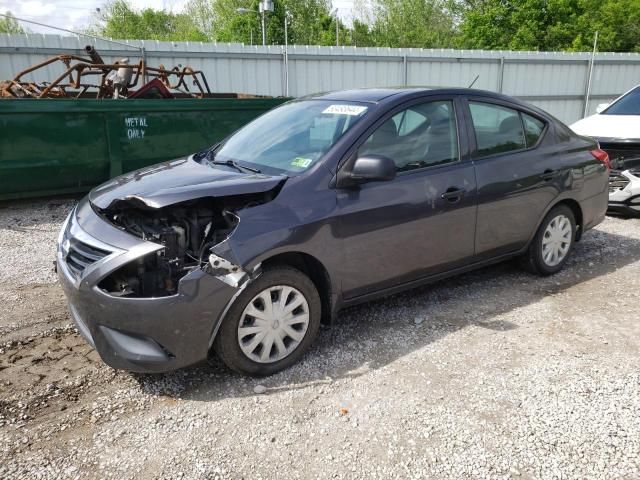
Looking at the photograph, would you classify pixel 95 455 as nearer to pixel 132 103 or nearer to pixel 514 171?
pixel 514 171

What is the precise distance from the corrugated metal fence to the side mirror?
28.6 ft

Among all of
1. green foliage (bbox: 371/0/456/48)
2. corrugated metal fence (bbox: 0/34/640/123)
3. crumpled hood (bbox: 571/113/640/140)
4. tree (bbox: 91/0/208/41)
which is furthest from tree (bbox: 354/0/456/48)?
crumpled hood (bbox: 571/113/640/140)

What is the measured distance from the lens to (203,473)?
2408mm

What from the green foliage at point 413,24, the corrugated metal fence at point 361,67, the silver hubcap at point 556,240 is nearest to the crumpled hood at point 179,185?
the silver hubcap at point 556,240

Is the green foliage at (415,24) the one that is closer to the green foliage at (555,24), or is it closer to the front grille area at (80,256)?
the green foliage at (555,24)

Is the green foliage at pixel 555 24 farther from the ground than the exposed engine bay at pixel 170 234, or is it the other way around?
the green foliage at pixel 555 24

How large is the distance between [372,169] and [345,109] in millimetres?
700

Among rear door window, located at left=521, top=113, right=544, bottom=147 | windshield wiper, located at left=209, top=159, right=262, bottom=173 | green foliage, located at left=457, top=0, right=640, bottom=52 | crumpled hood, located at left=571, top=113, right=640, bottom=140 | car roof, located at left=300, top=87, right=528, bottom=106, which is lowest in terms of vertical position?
crumpled hood, located at left=571, top=113, right=640, bottom=140

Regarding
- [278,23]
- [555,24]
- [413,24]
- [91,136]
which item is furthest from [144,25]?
[91,136]

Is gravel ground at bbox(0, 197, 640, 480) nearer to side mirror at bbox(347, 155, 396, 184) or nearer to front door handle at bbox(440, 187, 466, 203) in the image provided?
front door handle at bbox(440, 187, 466, 203)

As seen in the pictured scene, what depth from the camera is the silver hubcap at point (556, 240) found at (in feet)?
15.3

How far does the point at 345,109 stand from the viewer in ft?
12.1

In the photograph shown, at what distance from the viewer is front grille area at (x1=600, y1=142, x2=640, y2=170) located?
670cm

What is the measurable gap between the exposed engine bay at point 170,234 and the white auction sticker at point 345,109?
0.93 meters
